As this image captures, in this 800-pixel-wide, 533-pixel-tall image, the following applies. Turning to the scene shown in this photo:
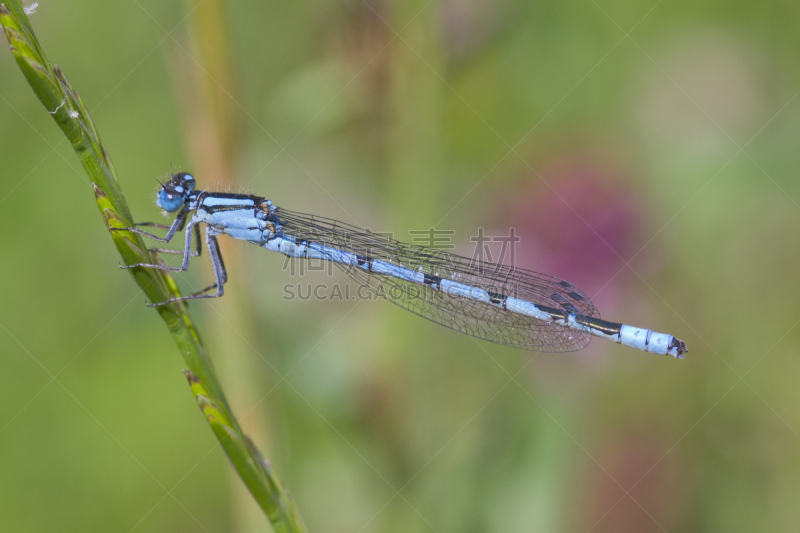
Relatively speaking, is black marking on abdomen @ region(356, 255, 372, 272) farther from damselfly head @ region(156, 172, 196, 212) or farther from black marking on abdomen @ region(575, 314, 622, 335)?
black marking on abdomen @ region(575, 314, 622, 335)

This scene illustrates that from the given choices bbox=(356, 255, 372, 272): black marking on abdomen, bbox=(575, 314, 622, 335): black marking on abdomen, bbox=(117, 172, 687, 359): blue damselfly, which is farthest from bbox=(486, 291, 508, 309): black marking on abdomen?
bbox=(356, 255, 372, 272): black marking on abdomen

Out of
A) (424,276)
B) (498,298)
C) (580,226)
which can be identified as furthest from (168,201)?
(580,226)

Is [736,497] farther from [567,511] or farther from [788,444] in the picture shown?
[567,511]

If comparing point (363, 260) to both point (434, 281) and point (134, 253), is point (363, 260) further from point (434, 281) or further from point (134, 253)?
point (134, 253)

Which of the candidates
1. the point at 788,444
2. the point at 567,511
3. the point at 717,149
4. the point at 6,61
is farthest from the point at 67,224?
the point at 788,444

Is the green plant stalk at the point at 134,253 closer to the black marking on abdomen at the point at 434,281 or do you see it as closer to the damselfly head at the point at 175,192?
the damselfly head at the point at 175,192

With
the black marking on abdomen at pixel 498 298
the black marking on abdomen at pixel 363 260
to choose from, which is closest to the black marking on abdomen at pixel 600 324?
the black marking on abdomen at pixel 498 298

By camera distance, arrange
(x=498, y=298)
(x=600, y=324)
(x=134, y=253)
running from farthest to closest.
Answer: (x=498, y=298)
(x=600, y=324)
(x=134, y=253)
